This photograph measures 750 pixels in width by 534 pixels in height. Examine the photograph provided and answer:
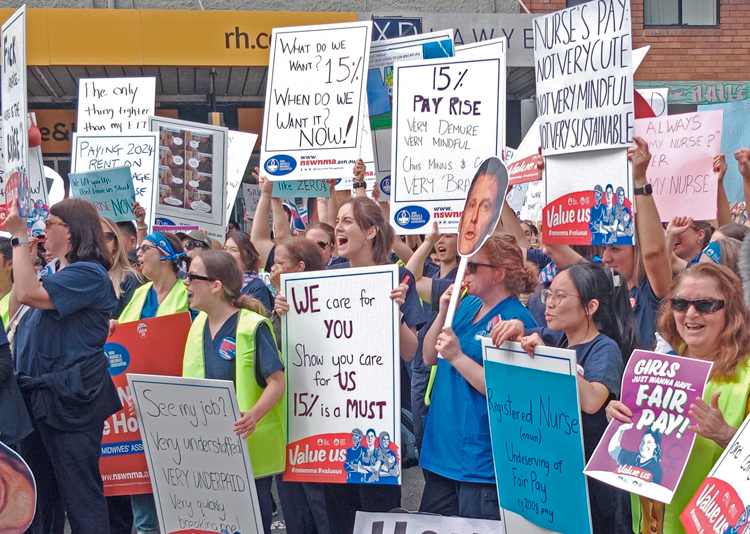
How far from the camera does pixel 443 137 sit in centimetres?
529

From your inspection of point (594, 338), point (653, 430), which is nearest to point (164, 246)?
point (594, 338)

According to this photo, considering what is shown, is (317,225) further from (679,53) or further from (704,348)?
(679,53)

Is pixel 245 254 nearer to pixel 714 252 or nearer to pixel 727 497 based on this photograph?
pixel 714 252

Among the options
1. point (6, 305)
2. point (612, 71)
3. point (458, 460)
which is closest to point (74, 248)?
point (6, 305)

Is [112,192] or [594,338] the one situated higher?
[112,192]

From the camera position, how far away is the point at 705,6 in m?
14.8

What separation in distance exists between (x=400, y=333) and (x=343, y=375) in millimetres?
348

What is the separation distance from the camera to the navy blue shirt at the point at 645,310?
4363 millimetres

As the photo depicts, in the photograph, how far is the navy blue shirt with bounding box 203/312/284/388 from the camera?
4.15 m

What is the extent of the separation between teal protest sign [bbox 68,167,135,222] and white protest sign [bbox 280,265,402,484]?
2682 mm

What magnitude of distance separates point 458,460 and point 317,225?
92.6 inches

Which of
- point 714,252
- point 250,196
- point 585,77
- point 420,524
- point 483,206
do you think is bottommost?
point 420,524

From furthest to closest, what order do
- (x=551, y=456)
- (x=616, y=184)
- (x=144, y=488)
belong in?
(x=144, y=488) < (x=616, y=184) < (x=551, y=456)

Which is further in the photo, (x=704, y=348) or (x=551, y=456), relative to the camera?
(x=551, y=456)
